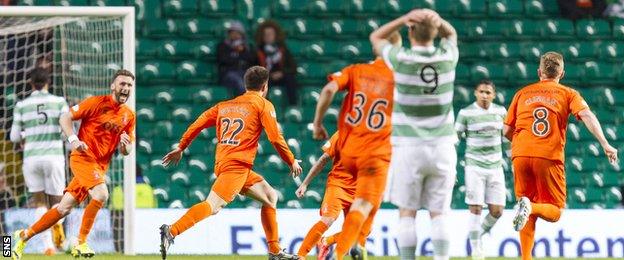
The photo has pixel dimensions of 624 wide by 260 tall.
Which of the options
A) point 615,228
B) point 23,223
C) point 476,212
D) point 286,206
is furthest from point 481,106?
point 23,223

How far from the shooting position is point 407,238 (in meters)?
8.95

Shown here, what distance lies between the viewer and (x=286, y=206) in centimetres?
1700

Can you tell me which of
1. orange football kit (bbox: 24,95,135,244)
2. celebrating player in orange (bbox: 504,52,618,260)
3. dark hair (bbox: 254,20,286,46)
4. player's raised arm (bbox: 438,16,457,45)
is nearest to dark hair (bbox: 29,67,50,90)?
orange football kit (bbox: 24,95,135,244)

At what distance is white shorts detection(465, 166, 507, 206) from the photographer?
13.9m

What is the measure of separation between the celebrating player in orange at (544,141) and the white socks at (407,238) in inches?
82.5

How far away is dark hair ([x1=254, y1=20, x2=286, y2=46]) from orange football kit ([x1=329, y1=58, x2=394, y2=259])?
8075 mm

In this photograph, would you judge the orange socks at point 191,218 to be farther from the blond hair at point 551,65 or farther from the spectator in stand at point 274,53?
the spectator in stand at point 274,53

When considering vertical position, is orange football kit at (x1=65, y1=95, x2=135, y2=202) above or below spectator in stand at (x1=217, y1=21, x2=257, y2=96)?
below

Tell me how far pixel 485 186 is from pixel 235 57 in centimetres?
479

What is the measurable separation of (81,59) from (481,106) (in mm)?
4447

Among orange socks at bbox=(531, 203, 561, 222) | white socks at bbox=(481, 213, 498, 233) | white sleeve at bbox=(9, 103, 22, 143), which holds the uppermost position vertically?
white sleeve at bbox=(9, 103, 22, 143)

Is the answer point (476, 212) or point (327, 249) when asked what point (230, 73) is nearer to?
point (476, 212)

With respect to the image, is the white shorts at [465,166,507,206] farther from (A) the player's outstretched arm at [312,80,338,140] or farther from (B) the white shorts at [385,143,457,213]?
(A) the player's outstretched arm at [312,80,338,140]

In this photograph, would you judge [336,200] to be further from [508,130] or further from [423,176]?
[423,176]
